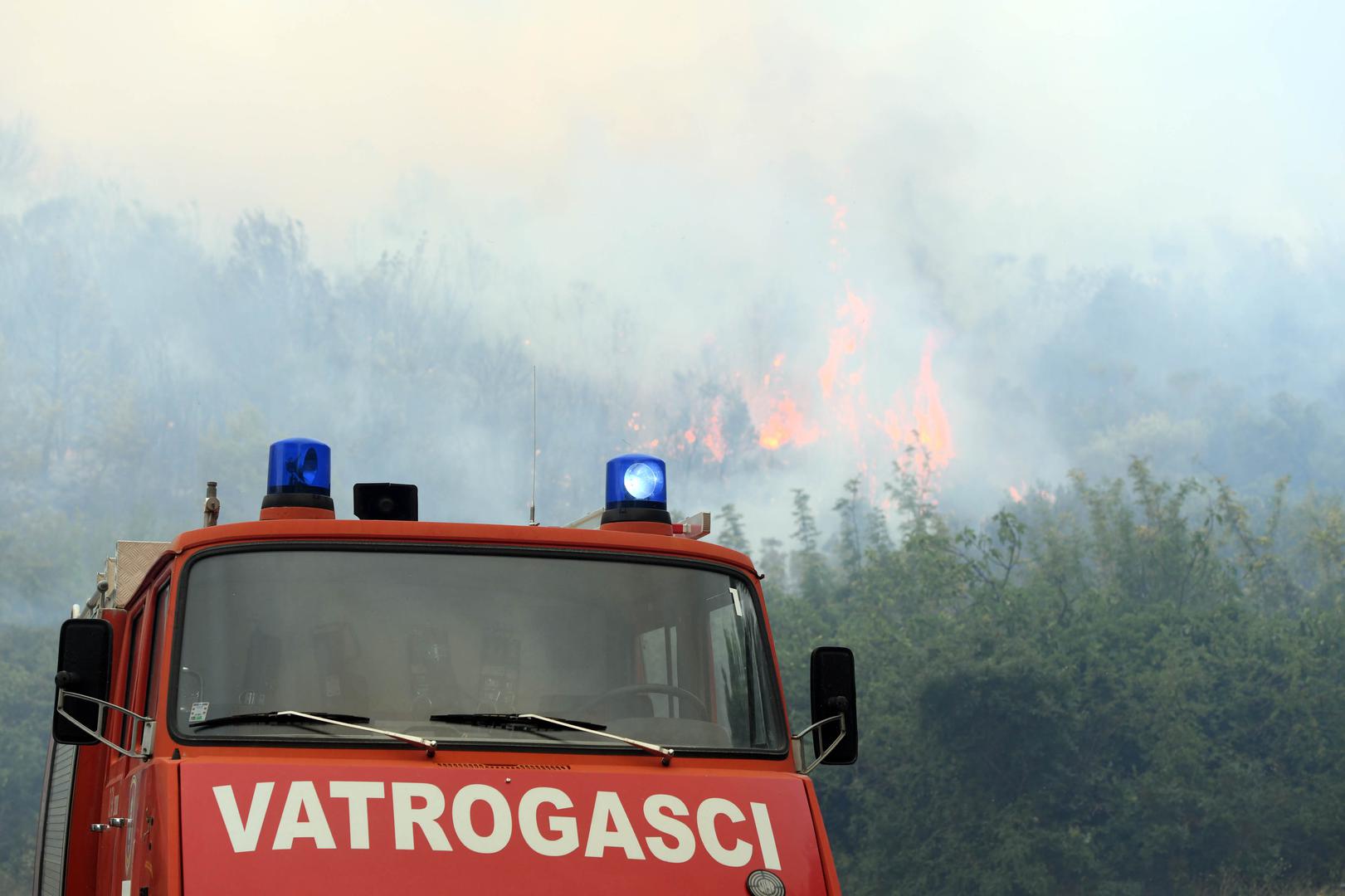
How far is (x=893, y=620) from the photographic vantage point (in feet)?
265

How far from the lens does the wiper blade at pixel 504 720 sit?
5.01 meters

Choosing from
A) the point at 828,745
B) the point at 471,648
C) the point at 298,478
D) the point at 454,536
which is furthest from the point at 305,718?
the point at 828,745

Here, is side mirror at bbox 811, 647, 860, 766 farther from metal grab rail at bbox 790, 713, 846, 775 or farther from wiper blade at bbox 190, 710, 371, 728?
wiper blade at bbox 190, 710, 371, 728

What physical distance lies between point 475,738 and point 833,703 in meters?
1.37

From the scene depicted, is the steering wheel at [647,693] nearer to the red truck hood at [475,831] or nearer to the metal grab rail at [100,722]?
the red truck hood at [475,831]

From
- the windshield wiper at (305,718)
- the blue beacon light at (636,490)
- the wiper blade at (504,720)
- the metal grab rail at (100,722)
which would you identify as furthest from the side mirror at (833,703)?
the metal grab rail at (100,722)

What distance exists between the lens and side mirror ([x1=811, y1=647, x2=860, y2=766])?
18.6 feet

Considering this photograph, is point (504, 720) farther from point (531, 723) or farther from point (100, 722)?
point (100, 722)

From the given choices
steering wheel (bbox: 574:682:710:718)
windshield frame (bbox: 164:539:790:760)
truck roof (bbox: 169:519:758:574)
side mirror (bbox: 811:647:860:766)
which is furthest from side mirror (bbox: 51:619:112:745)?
side mirror (bbox: 811:647:860:766)

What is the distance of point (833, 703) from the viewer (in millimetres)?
5637

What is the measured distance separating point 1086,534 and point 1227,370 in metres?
84.9

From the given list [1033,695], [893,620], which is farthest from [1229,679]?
[893,620]

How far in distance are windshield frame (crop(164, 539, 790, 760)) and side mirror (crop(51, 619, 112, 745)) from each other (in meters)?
0.24

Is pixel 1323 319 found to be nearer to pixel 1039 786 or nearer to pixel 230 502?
pixel 230 502
